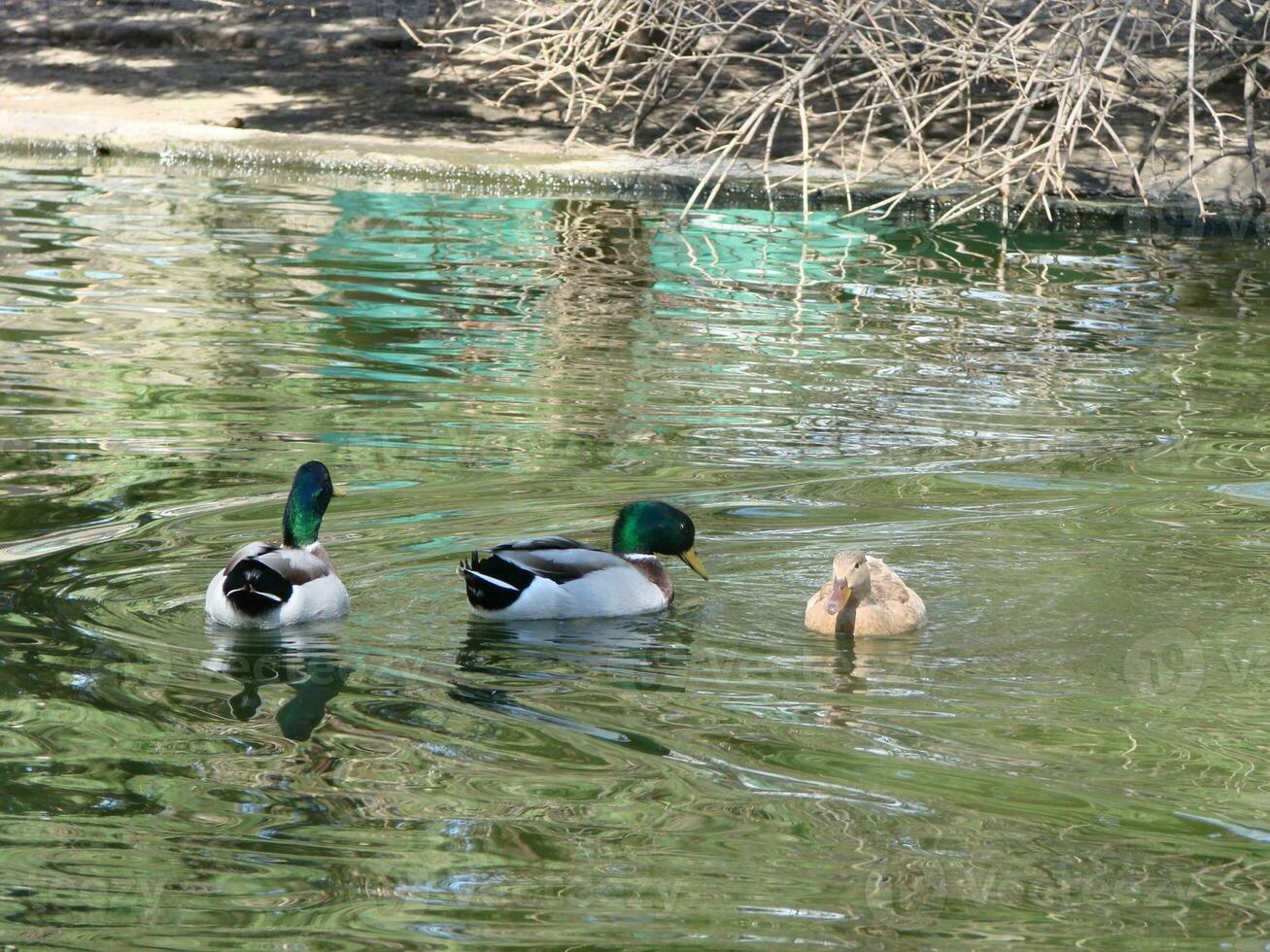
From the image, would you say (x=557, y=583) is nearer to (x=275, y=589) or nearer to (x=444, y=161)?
(x=275, y=589)

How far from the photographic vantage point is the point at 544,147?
57.5ft

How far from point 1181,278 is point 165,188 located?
8498mm

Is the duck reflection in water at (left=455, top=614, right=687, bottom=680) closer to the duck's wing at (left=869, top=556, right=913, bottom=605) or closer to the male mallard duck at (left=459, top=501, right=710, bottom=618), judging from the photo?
the male mallard duck at (left=459, top=501, right=710, bottom=618)

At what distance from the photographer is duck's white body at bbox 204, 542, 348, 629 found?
240 inches

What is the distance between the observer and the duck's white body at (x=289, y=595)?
609 cm

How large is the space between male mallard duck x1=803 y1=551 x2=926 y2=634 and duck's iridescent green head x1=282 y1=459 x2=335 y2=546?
1.69m

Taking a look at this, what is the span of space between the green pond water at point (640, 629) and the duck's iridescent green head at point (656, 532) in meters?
0.19

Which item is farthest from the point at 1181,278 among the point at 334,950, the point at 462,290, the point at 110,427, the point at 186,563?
the point at 334,950

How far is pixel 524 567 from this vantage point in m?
6.29

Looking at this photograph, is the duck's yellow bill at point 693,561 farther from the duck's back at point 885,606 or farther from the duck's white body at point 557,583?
the duck's back at point 885,606

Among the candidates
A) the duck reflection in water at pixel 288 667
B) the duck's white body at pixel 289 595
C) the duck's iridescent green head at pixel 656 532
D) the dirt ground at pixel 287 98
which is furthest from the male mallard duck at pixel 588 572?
the dirt ground at pixel 287 98

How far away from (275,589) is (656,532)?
55.5 inches

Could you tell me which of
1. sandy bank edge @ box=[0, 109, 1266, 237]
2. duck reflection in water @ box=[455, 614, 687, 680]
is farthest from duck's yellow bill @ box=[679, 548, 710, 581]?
sandy bank edge @ box=[0, 109, 1266, 237]
